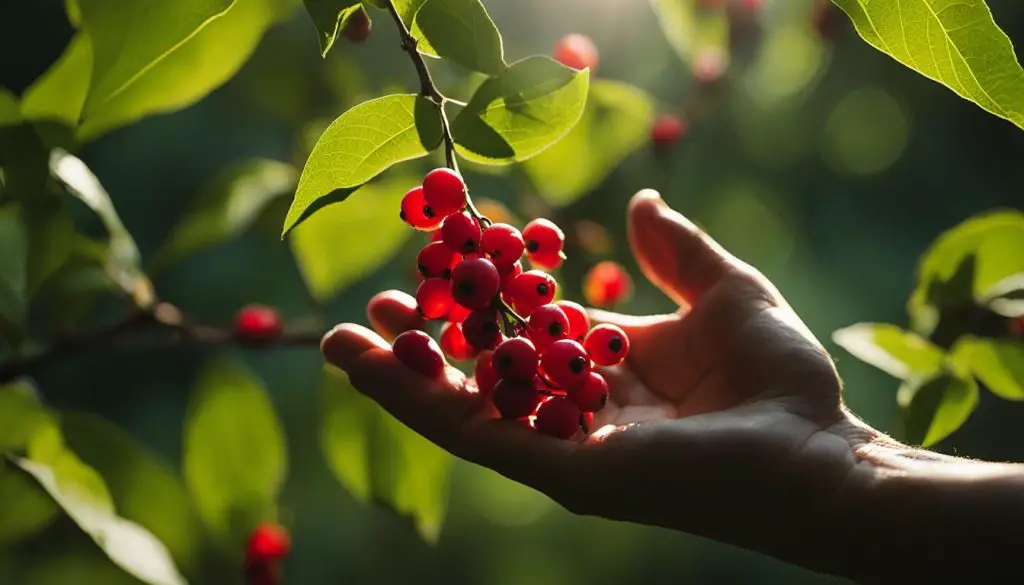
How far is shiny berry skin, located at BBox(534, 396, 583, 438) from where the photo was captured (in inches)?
26.3

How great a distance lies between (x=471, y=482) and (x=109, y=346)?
1153 mm

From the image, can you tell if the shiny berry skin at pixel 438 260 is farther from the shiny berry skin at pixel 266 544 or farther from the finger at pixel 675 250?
the shiny berry skin at pixel 266 544

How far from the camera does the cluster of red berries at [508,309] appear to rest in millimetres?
625

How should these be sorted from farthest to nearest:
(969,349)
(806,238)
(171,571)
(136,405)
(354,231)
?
(806,238) → (136,405) → (354,231) → (969,349) → (171,571)

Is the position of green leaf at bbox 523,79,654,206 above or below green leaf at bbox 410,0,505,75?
below

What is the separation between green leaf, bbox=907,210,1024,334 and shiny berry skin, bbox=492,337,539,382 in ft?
1.66

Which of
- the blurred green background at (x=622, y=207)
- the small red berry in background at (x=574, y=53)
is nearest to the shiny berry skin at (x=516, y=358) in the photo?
the small red berry in background at (x=574, y=53)

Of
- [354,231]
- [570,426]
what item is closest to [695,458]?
[570,426]

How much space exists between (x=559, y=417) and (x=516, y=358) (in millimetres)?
69

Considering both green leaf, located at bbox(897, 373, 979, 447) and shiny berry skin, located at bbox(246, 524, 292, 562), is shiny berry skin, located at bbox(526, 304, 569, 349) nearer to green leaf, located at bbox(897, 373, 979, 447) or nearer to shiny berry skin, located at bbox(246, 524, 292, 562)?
green leaf, located at bbox(897, 373, 979, 447)

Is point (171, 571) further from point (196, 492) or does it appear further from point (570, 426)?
point (570, 426)

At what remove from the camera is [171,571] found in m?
0.79

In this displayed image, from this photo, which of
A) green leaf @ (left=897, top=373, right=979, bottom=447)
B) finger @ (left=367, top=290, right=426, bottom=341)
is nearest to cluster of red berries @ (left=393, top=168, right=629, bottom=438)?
finger @ (left=367, top=290, right=426, bottom=341)

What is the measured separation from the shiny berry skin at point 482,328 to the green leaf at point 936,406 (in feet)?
1.34
